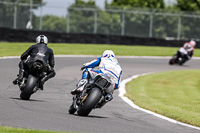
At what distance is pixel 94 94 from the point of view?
9.75 metres

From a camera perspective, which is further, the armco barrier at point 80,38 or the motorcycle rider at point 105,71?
the armco barrier at point 80,38

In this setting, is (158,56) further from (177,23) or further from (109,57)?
(109,57)

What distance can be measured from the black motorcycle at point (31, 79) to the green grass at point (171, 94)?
2.70 meters

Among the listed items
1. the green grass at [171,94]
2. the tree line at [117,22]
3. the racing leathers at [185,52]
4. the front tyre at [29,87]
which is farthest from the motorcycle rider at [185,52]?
the front tyre at [29,87]

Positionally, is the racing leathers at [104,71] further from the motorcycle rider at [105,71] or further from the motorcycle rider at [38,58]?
the motorcycle rider at [38,58]

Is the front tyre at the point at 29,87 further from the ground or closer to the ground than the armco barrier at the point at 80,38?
further from the ground

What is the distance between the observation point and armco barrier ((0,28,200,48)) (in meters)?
31.6

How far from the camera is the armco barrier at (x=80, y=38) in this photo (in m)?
31.6

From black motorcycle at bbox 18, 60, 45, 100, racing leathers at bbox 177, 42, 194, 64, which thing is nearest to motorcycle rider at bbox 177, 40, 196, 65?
racing leathers at bbox 177, 42, 194, 64

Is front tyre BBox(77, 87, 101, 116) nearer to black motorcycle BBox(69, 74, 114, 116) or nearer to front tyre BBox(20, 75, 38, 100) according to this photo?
black motorcycle BBox(69, 74, 114, 116)

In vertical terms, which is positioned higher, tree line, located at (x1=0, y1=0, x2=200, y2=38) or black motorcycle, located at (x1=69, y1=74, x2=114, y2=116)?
black motorcycle, located at (x1=69, y1=74, x2=114, y2=116)

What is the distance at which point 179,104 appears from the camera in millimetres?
14102

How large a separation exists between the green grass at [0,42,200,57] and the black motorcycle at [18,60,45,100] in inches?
531

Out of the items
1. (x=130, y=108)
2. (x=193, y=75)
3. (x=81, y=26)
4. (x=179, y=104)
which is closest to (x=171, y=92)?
(x=179, y=104)
